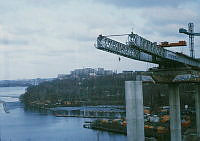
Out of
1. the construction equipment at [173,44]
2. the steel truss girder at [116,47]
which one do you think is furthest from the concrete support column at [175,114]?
the steel truss girder at [116,47]

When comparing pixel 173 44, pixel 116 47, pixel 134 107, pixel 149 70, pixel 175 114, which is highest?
pixel 173 44

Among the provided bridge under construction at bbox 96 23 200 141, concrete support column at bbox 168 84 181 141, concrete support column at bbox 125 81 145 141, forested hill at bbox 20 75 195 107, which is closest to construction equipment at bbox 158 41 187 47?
bridge under construction at bbox 96 23 200 141

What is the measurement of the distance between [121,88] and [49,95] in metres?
5.50

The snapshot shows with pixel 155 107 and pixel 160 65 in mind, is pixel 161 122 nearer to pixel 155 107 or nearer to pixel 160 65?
pixel 155 107

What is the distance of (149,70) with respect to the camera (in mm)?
4121

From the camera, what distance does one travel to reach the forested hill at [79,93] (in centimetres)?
1742

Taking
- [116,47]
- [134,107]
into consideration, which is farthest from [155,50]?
[134,107]

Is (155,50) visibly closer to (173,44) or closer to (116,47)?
(116,47)

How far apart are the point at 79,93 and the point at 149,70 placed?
618 inches

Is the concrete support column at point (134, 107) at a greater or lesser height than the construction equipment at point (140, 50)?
lesser

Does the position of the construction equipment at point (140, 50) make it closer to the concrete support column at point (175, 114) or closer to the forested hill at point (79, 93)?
the concrete support column at point (175, 114)

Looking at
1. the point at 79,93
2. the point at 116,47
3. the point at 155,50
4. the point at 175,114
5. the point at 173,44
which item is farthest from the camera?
the point at 79,93

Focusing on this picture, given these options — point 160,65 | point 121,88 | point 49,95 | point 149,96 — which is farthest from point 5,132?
point 49,95

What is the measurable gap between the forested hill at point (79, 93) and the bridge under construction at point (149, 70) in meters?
10.8
